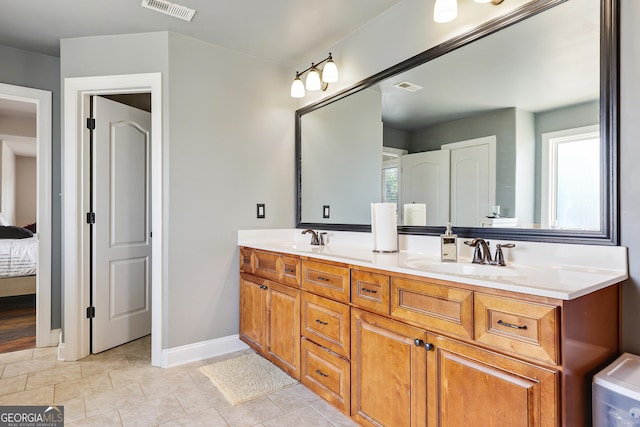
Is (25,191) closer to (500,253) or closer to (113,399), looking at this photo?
(113,399)

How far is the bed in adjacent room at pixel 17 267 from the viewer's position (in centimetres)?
379

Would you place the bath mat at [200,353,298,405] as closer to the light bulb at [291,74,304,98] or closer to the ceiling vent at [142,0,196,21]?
the light bulb at [291,74,304,98]

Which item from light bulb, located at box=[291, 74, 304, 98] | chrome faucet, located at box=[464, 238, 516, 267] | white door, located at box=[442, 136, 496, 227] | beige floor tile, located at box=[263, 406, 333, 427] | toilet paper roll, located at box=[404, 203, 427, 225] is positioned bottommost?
beige floor tile, located at box=[263, 406, 333, 427]

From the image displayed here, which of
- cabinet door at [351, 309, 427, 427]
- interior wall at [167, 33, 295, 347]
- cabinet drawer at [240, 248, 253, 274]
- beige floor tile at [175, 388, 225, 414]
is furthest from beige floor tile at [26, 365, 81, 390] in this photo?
cabinet door at [351, 309, 427, 427]

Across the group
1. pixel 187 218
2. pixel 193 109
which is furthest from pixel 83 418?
pixel 193 109

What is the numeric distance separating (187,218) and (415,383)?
76.8 inches

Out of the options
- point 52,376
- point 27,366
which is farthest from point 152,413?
point 27,366

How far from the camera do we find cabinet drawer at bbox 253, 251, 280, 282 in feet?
7.68

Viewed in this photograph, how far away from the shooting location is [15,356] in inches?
106

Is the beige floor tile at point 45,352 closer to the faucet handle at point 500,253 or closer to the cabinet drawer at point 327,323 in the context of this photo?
the cabinet drawer at point 327,323

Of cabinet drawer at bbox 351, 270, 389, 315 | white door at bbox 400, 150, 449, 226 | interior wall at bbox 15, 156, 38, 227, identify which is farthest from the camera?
interior wall at bbox 15, 156, 38, 227

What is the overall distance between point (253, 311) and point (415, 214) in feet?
4.55

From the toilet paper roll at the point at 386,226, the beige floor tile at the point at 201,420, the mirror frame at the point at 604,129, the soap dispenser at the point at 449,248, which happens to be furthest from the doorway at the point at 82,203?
the mirror frame at the point at 604,129

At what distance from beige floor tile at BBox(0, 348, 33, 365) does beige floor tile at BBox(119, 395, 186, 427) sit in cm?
134
